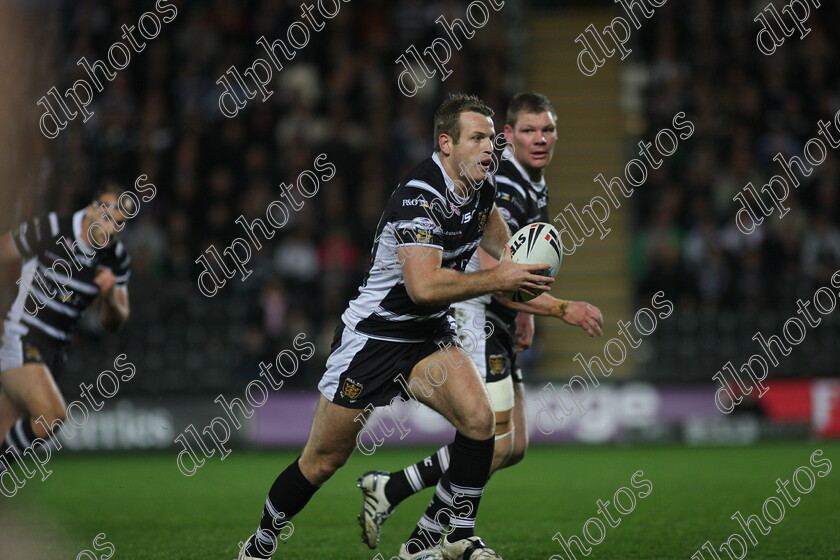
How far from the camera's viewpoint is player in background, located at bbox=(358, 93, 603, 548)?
6.00m

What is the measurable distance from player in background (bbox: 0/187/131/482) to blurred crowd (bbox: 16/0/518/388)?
19.3 feet

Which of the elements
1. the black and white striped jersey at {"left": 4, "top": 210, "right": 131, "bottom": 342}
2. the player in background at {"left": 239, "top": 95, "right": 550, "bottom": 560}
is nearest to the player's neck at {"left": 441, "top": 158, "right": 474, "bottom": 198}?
the player in background at {"left": 239, "top": 95, "right": 550, "bottom": 560}

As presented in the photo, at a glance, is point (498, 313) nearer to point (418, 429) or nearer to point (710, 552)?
point (710, 552)

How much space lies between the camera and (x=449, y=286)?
4.80 metres

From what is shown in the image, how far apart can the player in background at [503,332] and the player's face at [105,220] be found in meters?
2.52

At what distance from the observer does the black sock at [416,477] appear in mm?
6082

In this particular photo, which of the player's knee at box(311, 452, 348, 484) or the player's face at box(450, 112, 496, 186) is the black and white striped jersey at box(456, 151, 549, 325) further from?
the player's knee at box(311, 452, 348, 484)

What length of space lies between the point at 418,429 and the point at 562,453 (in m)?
1.88

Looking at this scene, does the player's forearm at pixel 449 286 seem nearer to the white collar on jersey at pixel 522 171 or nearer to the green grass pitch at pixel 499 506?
the white collar on jersey at pixel 522 171

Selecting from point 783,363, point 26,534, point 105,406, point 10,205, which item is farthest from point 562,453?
point 10,205

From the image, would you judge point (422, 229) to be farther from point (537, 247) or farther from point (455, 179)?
point (537, 247)

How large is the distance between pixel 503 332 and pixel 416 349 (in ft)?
3.69

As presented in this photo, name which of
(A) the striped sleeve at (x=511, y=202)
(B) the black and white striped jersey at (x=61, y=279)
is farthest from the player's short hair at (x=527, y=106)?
(B) the black and white striped jersey at (x=61, y=279)

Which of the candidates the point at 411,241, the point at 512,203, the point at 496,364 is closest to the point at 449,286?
the point at 411,241
